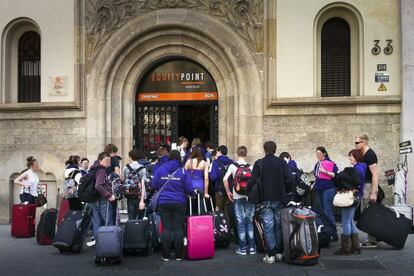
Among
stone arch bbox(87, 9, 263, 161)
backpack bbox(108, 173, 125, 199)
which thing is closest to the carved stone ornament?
stone arch bbox(87, 9, 263, 161)

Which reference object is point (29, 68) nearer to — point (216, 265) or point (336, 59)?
point (336, 59)

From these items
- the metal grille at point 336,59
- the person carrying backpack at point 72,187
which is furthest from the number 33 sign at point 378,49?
the person carrying backpack at point 72,187

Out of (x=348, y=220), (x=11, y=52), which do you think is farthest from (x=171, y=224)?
(x=11, y=52)

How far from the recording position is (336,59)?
14.6 meters

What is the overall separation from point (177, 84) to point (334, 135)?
443 cm

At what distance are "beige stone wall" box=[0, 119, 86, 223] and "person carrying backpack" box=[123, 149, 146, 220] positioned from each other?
188 inches

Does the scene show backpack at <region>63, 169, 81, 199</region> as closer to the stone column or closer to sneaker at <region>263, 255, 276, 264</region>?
sneaker at <region>263, 255, 276, 264</region>

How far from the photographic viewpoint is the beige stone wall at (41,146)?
1541cm

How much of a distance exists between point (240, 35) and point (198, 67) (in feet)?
5.42

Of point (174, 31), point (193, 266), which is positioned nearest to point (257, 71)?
point (174, 31)

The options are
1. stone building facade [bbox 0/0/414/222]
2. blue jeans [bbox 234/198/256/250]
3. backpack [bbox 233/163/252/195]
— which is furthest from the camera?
stone building facade [bbox 0/0/414/222]

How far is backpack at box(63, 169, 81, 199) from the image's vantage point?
36.4 ft

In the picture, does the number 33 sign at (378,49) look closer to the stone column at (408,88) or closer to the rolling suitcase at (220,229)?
the stone column at (408,88)

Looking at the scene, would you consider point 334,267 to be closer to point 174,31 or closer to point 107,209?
point 107,209
